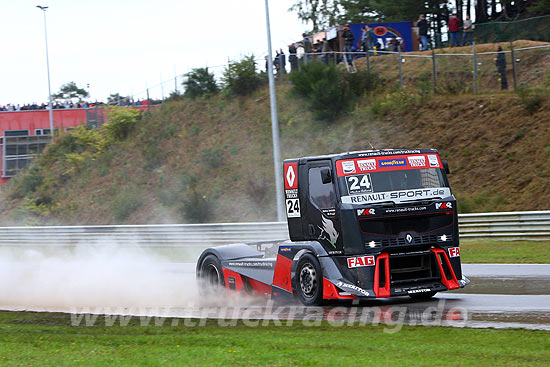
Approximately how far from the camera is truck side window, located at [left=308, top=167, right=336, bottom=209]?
11312mm

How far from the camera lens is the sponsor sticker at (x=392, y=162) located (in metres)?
11.4

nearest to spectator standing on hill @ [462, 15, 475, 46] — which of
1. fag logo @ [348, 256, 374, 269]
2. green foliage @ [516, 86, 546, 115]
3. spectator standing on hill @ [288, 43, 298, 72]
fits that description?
green foliage @ [516, 86, 546, 115]

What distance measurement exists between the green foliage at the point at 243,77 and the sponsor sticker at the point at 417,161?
102 ft

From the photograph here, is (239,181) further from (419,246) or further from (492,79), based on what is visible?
(419,246)

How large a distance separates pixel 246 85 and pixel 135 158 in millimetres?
7722

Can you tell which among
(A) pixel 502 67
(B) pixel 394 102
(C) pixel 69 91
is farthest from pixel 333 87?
(C) pixel 69 91

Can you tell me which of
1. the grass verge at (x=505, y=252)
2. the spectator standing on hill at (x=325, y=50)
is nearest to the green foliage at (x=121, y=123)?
the spectator standing on hill at (x=325, y=50)

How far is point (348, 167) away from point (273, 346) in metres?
3.87

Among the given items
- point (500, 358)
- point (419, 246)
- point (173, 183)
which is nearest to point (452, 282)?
point (419, 246)

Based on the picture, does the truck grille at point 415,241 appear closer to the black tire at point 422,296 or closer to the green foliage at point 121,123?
the black tire at point 422,296

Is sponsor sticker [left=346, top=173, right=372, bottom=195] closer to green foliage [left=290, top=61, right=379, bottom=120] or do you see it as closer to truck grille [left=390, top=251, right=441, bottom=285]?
truck grille [left=390, top=251, right=441, bottom=285]

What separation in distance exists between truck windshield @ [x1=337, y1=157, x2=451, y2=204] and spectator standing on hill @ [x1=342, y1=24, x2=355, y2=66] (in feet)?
81.8

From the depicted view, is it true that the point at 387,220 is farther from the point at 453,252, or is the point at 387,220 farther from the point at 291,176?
the point at 291,176

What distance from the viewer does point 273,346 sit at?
26.8ft
